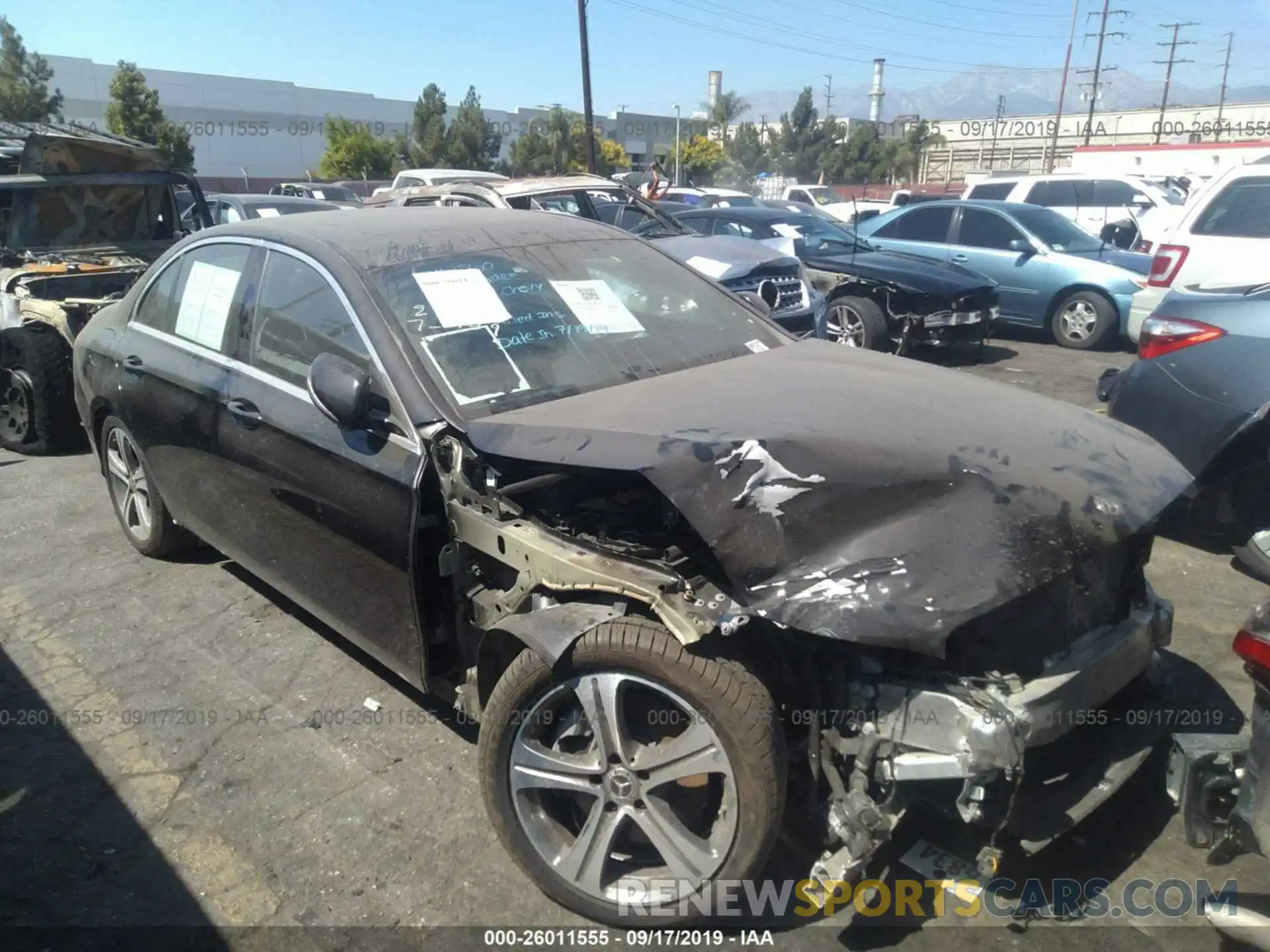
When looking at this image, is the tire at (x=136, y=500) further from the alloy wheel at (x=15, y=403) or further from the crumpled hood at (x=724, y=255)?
the crumpled hood at (x=724, y=255)

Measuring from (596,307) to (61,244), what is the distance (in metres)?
6.80

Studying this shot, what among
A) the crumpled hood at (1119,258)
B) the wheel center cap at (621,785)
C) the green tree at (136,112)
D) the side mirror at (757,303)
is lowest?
the wheel center cap at (621,785)

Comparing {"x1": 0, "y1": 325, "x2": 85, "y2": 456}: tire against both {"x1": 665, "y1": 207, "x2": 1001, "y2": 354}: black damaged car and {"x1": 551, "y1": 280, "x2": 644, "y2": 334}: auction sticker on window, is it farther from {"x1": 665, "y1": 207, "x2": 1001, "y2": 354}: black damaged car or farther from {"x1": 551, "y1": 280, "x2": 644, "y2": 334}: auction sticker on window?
{"x1": 665, "y1": 207, "x2": 1001, "y2": 354}: black damaged car

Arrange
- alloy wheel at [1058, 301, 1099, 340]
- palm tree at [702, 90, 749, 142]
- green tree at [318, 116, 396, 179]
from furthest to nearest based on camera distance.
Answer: palm tree at [702, 90, 749, 142] < green tree at [318, 116, 396, 179] < alloy wheel at [1058, 301, 1099, 340]

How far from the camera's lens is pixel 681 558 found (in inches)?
100

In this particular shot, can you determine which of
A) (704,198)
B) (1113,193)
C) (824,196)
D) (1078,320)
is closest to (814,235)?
(1078,320)

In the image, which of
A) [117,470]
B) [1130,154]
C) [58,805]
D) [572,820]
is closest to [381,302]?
[572,820]

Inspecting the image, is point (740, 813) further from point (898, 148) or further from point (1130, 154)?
point (898, 148)

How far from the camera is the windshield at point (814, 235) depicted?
419 inches

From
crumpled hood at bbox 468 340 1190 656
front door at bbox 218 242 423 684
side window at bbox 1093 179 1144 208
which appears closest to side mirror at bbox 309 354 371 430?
front door at bbox 218 242 423 684

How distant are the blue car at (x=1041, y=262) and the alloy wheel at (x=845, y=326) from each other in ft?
8.66

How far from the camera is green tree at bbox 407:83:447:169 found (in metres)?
44.0

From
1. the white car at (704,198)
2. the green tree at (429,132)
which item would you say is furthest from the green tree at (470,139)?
the white car at (704,198)

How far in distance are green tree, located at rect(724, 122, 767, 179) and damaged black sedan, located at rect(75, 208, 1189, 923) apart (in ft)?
186
